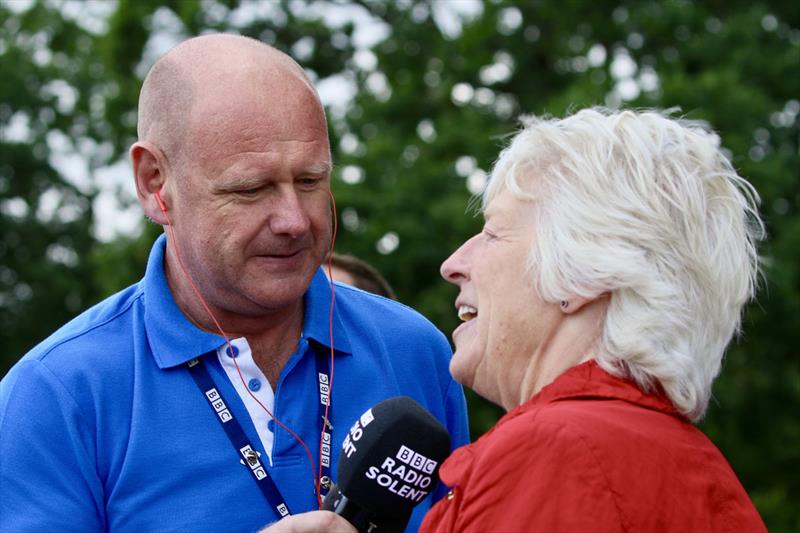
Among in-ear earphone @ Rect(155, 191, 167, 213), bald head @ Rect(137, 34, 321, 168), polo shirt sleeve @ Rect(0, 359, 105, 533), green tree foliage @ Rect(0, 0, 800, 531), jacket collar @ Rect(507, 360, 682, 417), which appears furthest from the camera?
green tree foliage @ Rect(0, 0, 800, 531)

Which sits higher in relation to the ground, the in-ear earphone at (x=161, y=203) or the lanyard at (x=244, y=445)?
Result: the in-ear earphone at (x=161, y=203)

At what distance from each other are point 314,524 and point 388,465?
0.75 feet

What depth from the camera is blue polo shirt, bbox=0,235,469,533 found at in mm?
2955

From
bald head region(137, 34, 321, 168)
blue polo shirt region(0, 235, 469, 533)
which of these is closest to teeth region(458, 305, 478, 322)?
blue polo shirt region(0, 235, 469, 533)

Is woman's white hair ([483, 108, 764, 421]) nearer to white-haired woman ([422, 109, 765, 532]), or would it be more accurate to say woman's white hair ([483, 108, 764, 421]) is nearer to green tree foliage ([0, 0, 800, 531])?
white-haired woman ([422, 109, 765, 532])

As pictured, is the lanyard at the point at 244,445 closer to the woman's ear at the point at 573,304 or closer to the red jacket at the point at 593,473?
the red jacket at the point at 593,473

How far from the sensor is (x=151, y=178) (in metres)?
3.38

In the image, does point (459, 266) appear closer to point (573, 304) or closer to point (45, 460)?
point (573, 304)

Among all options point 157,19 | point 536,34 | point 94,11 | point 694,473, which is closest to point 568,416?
point 694,473

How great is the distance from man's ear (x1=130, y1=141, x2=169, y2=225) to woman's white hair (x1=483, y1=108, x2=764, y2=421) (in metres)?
1.13

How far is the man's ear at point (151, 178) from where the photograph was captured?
334 centimetres

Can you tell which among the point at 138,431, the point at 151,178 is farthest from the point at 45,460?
the point at 151,178

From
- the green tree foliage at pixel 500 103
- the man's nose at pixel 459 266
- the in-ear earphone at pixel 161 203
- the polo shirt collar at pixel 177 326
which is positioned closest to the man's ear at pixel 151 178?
the in-ear earphone at pixel 161 203

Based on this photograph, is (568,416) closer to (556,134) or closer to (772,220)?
(556,134)
